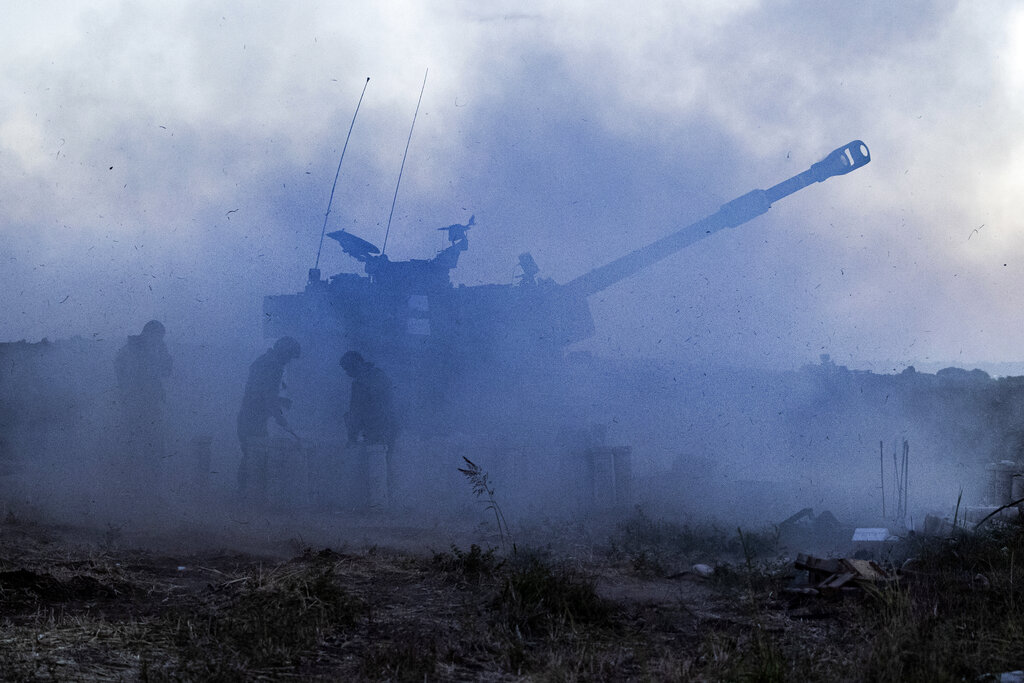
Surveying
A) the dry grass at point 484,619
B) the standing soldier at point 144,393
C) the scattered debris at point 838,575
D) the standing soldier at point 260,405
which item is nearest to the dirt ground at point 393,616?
the dry grass at point 484,619

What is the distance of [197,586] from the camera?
5.60 meters

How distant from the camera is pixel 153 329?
11414 millimetres

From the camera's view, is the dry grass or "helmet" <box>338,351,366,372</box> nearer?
the dry grass

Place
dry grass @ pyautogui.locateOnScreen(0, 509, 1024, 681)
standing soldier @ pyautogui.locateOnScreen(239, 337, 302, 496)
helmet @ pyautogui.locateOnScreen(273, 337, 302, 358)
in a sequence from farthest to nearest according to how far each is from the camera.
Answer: helmet @ pyautogui.locateOnScreen(273, 337, 302, 358) < standing soldier @ pyautogui.locateOnScreen(239, 337, 302, 496) < dry grass @ pyautogui.locateOnScreen(0, 509, 1024, 681)

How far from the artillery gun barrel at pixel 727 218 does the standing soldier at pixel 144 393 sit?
20.2 feet

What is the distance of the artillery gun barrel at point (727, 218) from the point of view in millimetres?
12344

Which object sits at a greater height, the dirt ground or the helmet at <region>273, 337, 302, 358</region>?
the helmet at <region>273, 337, 302, 358</region>

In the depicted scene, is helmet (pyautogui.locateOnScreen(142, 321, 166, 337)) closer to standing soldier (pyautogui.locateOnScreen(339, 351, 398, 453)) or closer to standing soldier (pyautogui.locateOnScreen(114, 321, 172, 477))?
standing soldier (pyautogui.locateOnScreen(114, 321, 172, 477))

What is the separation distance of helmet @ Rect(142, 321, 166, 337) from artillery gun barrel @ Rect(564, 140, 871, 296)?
236 inches

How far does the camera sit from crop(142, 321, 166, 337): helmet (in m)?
11.4

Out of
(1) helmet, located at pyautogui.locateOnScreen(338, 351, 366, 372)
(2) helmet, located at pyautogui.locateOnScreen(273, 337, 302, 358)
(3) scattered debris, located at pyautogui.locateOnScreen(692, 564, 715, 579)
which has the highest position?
(2) helmet, located at pyautogui.locateOnScreen(273, 337, 302, 358)

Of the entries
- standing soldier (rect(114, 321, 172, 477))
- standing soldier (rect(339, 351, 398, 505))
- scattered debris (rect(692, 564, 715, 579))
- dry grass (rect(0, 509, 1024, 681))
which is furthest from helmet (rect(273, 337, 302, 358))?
scattered debris (rect(692, 564, 715, 579))

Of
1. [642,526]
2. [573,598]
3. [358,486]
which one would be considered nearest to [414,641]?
[573,598]

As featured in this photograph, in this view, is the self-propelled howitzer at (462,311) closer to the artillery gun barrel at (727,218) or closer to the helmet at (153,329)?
the artillery gun barrel at (727,218)
